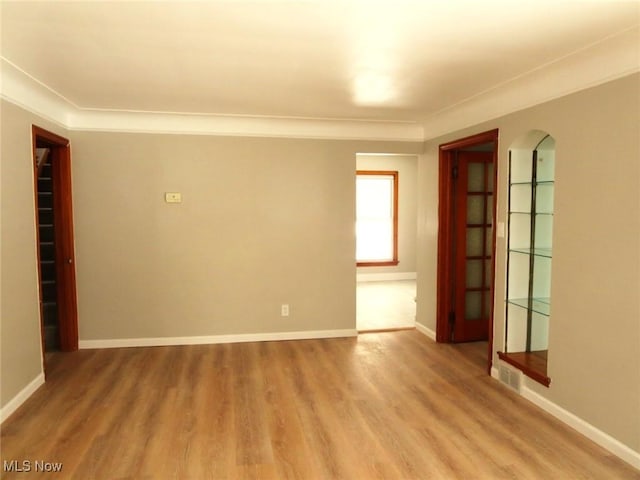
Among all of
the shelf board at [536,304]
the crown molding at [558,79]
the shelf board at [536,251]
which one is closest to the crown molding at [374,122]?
the crown molding at [558,79]

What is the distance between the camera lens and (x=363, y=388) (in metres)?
3.39

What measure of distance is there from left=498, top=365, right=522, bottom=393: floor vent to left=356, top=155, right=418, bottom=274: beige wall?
15.3 ft

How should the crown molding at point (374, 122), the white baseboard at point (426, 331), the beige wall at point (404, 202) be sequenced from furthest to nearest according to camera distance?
the beige wall at point (404, 202) → the white baseboard at point (426, 331) → the crown molding at point (374, 122)

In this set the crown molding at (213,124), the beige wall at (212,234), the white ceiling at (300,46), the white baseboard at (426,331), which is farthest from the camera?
the white baseboard at (426,331)

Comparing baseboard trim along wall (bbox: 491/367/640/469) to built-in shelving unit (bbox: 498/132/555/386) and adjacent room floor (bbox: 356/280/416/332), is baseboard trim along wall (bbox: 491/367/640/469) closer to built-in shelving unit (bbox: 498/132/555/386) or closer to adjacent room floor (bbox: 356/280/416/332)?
built-in shelving unit (bbox: 498/132/555/386)

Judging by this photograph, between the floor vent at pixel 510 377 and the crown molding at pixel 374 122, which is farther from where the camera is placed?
the floor vent at pixel 510 377

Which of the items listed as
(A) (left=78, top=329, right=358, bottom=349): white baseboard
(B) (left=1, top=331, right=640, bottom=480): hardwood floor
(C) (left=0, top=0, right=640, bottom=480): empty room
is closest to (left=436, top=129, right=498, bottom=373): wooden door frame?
(C) (left=0, top=0, right=640, bottom=480): empty room

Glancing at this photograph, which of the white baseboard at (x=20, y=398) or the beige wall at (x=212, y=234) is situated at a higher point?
the beige wall at (x=212, y=234)

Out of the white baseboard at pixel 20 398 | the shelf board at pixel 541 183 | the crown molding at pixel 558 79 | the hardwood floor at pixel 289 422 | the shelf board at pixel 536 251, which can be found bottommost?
the hardwood floor at pixel 289 422

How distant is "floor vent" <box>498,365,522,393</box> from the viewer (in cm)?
331

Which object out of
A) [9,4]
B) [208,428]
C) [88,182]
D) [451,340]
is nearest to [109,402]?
[208,428]

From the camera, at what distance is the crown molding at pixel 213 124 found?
381 centimetres

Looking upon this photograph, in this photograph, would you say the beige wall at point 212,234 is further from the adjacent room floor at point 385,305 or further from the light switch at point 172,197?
the adjacent room floor at point 385,305

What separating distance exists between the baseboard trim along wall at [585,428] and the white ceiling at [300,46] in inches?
84.9
